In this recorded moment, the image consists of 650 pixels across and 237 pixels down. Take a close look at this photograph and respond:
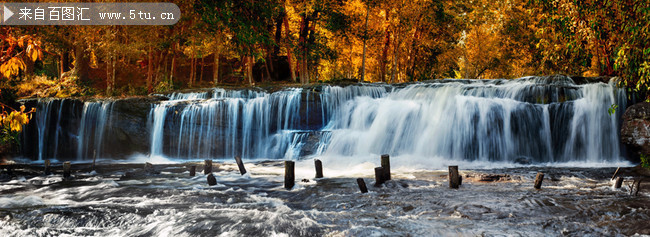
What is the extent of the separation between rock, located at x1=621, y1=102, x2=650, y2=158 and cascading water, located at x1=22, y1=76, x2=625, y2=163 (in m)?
1.86

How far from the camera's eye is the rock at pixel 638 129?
507 inches

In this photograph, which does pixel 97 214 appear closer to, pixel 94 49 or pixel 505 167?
pixel 505 167

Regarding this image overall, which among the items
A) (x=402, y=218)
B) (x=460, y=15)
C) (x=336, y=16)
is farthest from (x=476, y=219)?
(x=460, y=15)

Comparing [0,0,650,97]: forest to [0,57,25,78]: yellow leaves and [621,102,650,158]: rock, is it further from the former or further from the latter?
[0,57,25,78]: yellow leaves

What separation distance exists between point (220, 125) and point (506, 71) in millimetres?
30616

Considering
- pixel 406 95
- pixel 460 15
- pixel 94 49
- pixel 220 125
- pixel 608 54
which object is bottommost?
pixel 220 125

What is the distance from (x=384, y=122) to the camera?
18656mm

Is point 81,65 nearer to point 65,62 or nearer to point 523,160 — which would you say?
point 65,62

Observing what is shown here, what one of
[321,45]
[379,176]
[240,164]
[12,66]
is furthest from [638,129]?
[321,45]

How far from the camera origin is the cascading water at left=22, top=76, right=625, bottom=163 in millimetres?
15758

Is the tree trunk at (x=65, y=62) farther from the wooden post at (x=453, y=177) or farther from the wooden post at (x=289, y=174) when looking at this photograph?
the wooden post at (x=453, y=177)

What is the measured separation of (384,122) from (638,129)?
8854mm

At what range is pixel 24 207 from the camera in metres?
9.20

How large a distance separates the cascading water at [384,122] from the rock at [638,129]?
6.11ft
